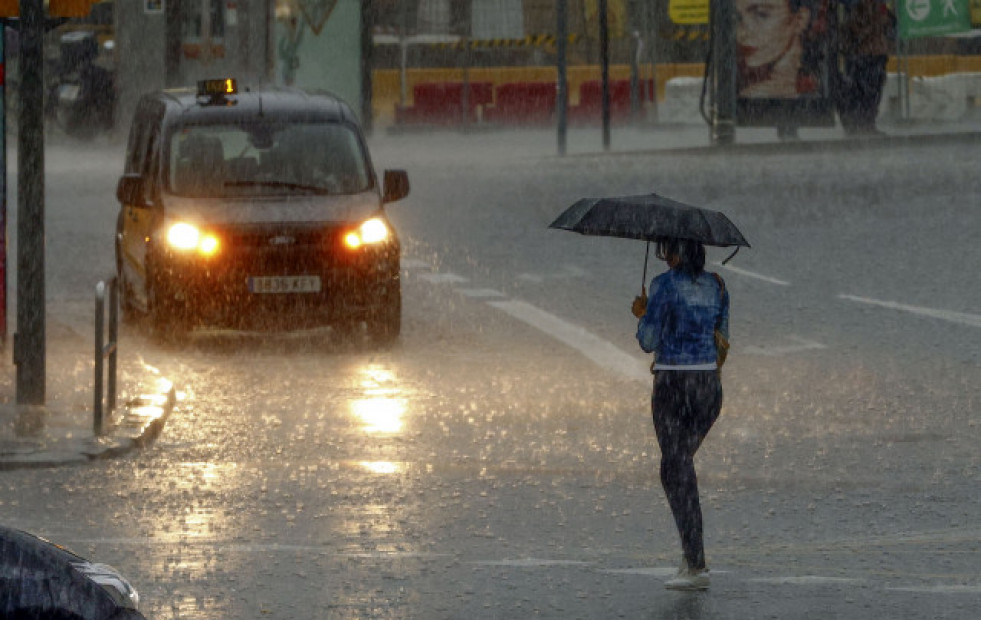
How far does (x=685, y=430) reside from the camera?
786 centimetres

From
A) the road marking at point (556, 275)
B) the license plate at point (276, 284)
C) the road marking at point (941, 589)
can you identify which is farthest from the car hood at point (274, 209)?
the road marking at point (941, 589)

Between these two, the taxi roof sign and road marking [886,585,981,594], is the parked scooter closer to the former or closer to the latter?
the taxi roof sign

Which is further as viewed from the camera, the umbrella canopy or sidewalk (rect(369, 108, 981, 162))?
sidewalk (rect(369, 108, 981, 162))

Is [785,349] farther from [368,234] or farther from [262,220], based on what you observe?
[262,220]

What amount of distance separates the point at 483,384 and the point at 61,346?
10.7ft

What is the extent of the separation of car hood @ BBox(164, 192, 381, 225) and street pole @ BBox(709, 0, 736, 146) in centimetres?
2432

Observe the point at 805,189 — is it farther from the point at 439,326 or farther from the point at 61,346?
the point at 61,346

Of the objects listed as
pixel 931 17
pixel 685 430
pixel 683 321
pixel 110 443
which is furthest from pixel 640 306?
pixel 931 17

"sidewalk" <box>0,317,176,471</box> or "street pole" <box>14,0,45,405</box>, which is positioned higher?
"street pole" <box>14,0,45,405</box>

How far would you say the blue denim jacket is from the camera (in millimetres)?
7859

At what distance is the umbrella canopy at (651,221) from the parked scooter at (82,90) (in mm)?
→ 44511

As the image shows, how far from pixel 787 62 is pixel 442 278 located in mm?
20569

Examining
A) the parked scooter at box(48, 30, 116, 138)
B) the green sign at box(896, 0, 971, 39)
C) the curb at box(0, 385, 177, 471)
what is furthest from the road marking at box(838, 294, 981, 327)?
the parked scooter at box(48, 30, 116, 138)

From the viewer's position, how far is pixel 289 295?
1529 centimetres
